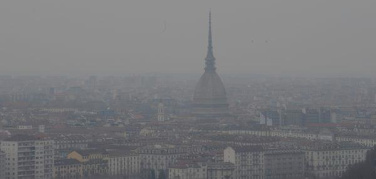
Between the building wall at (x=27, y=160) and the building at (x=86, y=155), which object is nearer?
the building wall at (x=27, y=160)

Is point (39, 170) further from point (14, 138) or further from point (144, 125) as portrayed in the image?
point (144, 125)

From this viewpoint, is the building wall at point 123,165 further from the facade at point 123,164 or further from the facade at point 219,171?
the facade at point 219,171

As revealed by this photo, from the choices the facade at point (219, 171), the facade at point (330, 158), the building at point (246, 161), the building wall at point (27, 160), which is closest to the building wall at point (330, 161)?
the facade at point (330, 158)

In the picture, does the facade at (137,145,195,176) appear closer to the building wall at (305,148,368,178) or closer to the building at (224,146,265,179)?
the building at (224,146,265,179)

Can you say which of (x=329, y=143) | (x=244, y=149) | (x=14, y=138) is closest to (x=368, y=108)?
(x=329, y=143)

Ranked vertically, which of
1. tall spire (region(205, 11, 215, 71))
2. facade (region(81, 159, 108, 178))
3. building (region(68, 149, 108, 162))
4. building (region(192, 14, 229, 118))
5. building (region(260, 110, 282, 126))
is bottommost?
facade (region(81, 159, 108, 178))

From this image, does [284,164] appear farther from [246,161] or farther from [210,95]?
[210,95]

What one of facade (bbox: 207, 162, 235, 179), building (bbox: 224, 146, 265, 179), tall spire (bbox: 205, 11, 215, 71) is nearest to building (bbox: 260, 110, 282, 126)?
tall spire (bbox: 205, 11, 215, 71)
